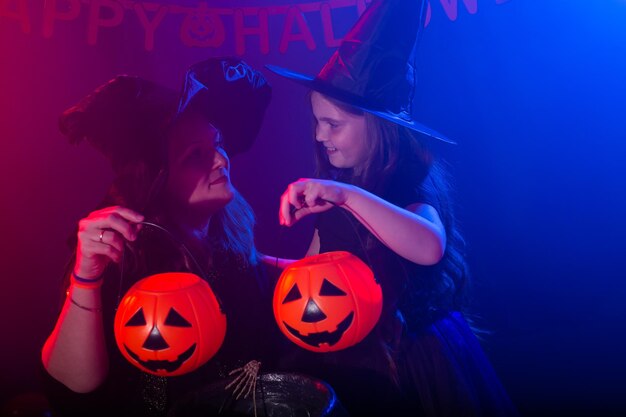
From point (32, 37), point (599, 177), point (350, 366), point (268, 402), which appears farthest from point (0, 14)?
point (599, 177)

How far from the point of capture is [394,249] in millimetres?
1873

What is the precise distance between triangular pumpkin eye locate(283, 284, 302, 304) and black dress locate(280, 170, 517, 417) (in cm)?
38

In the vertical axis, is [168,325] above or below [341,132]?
below

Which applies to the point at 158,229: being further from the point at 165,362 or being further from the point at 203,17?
the point at 203,17

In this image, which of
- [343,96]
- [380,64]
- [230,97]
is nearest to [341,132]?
[343,96]

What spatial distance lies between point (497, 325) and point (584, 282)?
0.52 meters

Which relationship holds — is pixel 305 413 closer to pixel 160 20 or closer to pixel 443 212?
pixel 443 212

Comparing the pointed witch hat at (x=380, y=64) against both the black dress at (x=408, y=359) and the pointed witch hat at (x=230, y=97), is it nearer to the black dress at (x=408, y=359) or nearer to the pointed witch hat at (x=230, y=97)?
the pointed witch hat at (x=230, y=97)

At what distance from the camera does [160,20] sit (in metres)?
2.22

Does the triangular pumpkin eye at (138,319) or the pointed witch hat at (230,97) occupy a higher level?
the pointed witch hat at (230,97)

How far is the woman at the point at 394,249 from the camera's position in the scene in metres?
1.97

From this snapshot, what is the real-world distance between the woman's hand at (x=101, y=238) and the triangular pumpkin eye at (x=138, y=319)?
0.27m

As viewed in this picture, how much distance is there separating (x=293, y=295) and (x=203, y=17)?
4.54 feet

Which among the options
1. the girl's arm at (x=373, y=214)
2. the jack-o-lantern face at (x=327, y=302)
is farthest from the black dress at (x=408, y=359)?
the jack-o-lantern face at (x=327, y=302)
